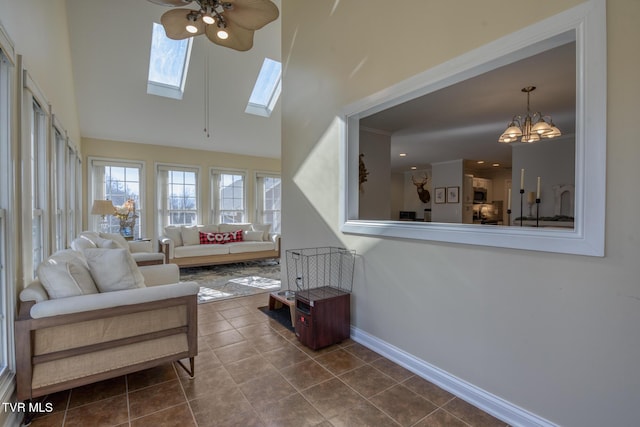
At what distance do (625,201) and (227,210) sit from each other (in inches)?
280

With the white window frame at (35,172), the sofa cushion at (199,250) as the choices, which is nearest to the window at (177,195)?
the sofa cushion at (199,250)

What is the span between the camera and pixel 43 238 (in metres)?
2.73

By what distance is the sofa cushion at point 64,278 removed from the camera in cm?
194

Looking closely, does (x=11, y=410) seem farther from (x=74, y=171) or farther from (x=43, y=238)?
Result: (x=74, y=171)

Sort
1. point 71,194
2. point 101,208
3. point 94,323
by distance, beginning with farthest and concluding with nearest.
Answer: point 101,208 < point 71,194 < point 94,323

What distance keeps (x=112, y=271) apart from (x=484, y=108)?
14.4ft

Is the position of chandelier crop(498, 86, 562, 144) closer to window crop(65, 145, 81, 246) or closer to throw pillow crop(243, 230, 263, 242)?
throw pillow crop(243, 230, 263, 242)

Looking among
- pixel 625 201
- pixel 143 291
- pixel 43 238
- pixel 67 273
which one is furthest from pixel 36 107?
pixel 625 201

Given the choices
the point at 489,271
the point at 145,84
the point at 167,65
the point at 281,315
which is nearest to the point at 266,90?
the point at 167,65

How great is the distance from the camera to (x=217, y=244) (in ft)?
21.3

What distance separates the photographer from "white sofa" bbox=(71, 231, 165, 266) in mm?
3064

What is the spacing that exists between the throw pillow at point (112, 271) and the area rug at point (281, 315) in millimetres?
1610

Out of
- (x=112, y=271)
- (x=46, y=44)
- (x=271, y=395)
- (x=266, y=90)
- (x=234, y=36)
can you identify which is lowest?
(x=271, y=395)

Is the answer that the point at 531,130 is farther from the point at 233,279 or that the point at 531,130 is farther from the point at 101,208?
the point at 101,208
